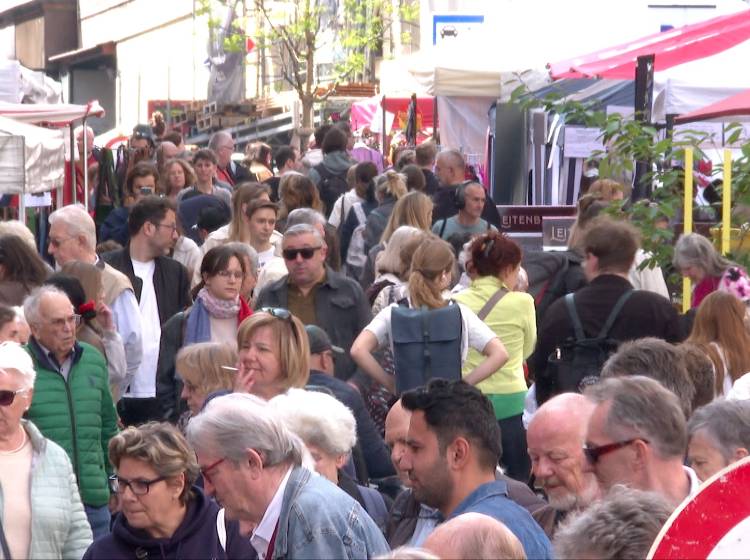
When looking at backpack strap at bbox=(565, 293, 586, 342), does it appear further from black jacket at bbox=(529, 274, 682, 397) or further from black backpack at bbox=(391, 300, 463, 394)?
black backpack at bbox=(391, 300, 463, 394)

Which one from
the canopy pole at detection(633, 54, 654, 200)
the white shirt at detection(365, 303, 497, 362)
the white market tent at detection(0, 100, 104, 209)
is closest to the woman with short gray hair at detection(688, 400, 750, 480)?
the white shirt at detection(365, 303, 497, 362)

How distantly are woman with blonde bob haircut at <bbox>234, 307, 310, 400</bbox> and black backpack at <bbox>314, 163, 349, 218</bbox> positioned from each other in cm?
875

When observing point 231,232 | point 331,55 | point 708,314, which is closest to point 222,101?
point 331,55

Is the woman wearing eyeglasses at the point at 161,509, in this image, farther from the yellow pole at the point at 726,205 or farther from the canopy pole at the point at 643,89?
the canopy pole at the point at 643,89

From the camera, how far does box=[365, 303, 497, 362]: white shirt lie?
25.2 feet

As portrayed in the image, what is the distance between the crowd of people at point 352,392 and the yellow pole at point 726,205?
434 mm

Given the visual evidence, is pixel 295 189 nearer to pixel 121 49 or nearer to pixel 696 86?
pixel 696 86

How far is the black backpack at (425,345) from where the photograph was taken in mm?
7566

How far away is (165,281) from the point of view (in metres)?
9.09

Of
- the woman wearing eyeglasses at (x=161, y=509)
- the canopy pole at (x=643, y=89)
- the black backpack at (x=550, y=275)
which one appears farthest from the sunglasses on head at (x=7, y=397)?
the canopy pole at (x=643, y=89)

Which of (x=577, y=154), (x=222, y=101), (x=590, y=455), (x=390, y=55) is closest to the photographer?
(x=590, y=455)

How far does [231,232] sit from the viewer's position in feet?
33.6

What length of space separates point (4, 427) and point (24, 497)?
269 millimetres

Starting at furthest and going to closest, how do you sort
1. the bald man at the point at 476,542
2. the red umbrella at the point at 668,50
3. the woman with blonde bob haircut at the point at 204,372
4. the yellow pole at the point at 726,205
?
1. the red umbrella at the point at 668,50
2. the yellow pole at the point at 726,205
3. the woman with blonde bob haircut at the point at 204,372
4. the bald man at the point at 476,542
